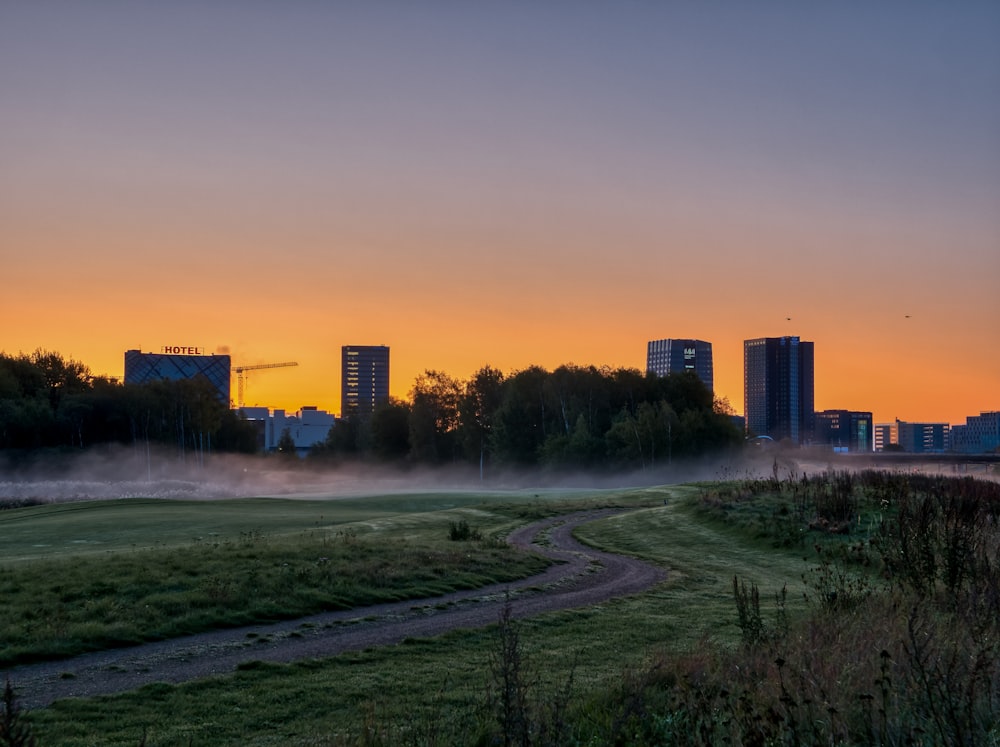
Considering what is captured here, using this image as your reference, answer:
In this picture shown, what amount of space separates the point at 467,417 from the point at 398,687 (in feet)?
380

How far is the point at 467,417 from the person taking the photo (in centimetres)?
12875

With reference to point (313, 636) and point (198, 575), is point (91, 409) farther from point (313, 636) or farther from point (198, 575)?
point (313, 636)

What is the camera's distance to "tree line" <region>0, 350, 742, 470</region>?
100 metres

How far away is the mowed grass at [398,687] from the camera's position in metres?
10.4

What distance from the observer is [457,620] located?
61.7ft

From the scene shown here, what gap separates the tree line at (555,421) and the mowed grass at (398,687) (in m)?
78.8

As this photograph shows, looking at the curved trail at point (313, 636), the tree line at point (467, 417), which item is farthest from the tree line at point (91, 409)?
the curved trail at point (313, 636)

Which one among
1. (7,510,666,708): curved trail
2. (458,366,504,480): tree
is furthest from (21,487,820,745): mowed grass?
(458,366,504,480): tree

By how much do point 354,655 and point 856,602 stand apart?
8.79 meters

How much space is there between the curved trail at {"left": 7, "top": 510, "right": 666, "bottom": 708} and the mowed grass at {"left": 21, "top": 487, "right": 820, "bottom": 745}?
80 cm

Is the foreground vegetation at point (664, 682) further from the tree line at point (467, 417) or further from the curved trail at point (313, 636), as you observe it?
the tree line at point (467, 417)

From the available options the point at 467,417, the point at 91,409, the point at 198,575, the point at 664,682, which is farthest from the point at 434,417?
the point at 664,682

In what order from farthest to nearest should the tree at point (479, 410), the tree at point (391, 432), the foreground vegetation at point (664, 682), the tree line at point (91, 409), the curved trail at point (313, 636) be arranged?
the tree at point (391, 432) < the tree at point (479, 410) < the tree line at point (91, 409) < the curved trail at point (313, 636) < the foreground vegetation at point (664, 682)

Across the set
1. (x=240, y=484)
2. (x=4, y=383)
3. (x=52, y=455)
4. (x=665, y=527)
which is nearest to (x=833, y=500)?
(x=665, y=527)
